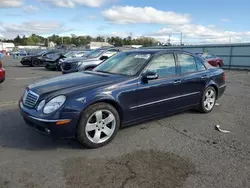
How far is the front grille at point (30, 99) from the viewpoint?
3.74m

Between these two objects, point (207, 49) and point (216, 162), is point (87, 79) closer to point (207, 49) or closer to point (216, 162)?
point (216, 162)

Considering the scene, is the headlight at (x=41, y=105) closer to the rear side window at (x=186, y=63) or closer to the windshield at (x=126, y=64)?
the windshield at (x=126, y=64)

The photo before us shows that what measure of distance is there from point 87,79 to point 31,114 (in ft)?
3.62

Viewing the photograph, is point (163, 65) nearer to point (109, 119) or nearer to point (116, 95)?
point (116, 95)

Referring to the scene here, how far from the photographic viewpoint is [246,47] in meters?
20.4

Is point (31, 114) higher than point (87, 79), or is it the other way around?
point (87, 79)

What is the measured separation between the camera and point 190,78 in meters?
5.16

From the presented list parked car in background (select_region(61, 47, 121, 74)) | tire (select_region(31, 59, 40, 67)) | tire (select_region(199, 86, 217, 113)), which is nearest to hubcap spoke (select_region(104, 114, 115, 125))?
tire (select_region(199, 86, 217, 113))

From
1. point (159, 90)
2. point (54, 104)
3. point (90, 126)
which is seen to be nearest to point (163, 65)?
point (159, 90)

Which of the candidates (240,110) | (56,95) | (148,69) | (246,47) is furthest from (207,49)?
(56,95)

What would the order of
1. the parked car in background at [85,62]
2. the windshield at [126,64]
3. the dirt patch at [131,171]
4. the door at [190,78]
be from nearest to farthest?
the dirt patch at [131,171]
the windshield at [126,64]
the door at [190,78]
the parked car in background at [85,62]

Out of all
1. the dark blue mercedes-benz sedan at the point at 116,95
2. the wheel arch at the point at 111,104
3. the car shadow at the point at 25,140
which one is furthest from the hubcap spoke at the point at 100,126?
the car shadow at the point at 25,140

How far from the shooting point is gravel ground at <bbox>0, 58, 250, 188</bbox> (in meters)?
2.91

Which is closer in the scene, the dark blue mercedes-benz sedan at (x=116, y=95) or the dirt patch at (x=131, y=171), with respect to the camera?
the dirt patch at (x=131, y=171)
